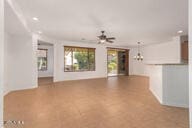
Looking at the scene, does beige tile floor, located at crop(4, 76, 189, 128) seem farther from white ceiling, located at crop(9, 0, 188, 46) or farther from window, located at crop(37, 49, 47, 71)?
window, located at crop(37, 49, 47, 71)

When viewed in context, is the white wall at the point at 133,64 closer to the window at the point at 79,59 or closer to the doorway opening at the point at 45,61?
the window at the point at 79,59

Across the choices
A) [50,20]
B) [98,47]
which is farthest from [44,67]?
[50,20]

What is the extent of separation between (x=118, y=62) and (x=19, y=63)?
9.43 metres

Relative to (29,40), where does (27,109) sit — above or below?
below

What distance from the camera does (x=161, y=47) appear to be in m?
11.4

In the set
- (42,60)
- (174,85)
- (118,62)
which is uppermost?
(42,60)

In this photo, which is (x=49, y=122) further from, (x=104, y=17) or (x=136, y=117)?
(x=104, y=17)

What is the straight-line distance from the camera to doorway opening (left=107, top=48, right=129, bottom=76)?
1420 centimetres

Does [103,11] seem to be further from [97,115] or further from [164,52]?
[164,52]

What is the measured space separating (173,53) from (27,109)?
938cm

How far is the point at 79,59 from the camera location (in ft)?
36.7

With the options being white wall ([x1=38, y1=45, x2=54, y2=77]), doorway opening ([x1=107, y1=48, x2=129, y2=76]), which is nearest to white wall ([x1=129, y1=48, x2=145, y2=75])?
doorway opening ([x1=107, y1=48, x2=129, y2=76])

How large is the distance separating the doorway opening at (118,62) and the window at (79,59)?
9.91ft

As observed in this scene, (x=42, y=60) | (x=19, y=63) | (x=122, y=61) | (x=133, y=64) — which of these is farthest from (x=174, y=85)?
(x=42, y=60)
